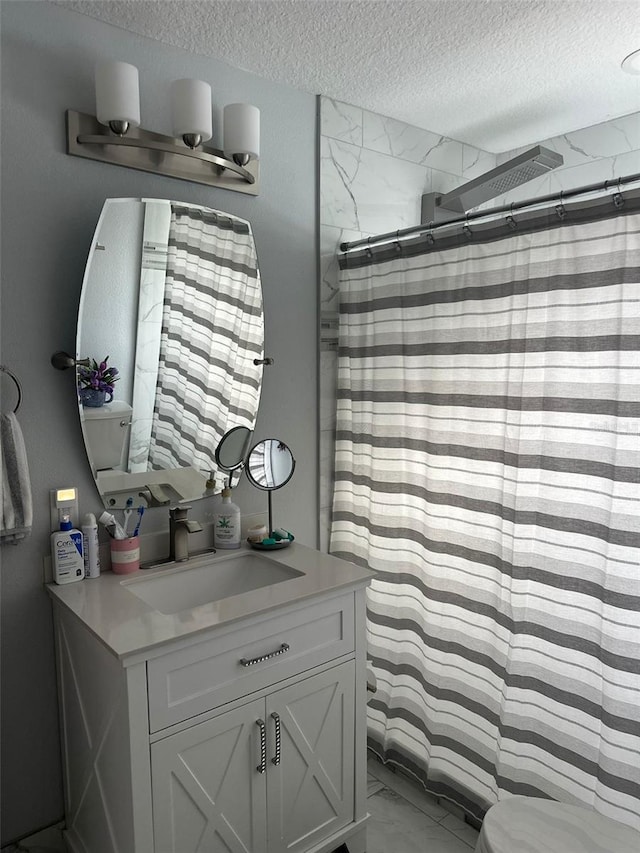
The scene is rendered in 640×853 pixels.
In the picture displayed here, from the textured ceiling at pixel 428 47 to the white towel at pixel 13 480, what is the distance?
3.89ft

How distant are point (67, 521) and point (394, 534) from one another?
111 centimetres

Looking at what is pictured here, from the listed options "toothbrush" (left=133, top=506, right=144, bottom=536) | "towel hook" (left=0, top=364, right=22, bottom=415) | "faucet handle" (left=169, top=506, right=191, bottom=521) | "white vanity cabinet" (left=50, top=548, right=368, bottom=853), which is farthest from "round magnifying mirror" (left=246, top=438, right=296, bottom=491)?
"towel hook" (left=0, top=364, right=22, bottom=415)

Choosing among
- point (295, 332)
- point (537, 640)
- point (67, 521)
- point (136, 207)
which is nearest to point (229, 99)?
point (136, 207)

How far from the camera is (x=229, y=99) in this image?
2.03m

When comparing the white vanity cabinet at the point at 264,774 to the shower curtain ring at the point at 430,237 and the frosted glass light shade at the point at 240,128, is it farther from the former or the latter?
the frosted glass light shade at the point at 240,128

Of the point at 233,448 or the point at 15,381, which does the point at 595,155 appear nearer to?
the point at 233,448

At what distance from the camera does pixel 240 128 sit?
1900mm

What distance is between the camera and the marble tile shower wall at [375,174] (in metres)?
2.33

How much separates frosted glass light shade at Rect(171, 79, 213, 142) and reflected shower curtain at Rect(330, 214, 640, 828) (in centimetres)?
78

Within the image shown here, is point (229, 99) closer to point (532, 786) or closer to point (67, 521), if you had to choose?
point (67, 521)

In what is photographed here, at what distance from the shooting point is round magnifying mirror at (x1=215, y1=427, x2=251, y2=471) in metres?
2.07

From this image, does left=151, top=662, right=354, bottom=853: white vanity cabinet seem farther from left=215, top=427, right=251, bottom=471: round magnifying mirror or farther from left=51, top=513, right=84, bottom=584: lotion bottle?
left=215, top=427, right=251, bottom=471: round magnifying mirror

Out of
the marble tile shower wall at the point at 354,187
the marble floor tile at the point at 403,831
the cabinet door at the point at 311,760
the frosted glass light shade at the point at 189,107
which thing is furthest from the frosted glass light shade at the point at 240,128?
the marble floor tile at the point at 403,831

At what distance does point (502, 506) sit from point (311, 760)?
0.92m
